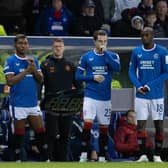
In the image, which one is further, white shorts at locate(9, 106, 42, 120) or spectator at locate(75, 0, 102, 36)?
spectator at locate(75, 0, 102, 36)

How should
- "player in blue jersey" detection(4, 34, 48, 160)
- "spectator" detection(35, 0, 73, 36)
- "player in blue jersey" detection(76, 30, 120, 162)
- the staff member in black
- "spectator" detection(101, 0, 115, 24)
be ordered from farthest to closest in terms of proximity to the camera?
"spectator" detection(101, 0, 115, 24) < "spectator" detection(35, 0, 73, 36) < the staff member in black < "player in blue jersey" detection(76, 30, 120, 162) < "player in blue jersey" detection(4, 34, 48, 160)

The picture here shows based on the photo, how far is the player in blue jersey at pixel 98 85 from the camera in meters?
14.9

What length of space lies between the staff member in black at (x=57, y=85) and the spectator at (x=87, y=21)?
2551 mm

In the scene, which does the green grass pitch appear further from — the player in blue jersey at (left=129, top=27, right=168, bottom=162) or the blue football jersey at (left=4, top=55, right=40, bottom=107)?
the blue football jersey at (left=4, top=55, right=40, bottom=107)

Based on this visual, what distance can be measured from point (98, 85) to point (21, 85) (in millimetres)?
1200

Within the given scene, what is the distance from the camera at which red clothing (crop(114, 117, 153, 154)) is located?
16.1 m

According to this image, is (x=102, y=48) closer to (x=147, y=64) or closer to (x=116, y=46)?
(x=147, y=64)

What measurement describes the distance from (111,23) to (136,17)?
0.95 meters

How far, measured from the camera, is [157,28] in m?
17.8

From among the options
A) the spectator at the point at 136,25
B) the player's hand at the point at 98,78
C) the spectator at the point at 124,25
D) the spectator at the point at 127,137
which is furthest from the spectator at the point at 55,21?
the player's hand at the point at 98,78

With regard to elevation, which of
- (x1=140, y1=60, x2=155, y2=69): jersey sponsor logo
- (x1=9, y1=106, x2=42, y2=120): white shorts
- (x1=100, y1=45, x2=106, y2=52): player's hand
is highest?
(x1=100, y1=45, x2=106, y2=52): player's hand

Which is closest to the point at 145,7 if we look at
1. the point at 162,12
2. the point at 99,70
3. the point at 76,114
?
the point at 162,12

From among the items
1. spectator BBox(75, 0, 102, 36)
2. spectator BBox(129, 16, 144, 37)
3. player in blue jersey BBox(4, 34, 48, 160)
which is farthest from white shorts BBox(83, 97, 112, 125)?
spectator BBox(129, 16, 144, 37)

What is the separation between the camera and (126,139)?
1614cm
